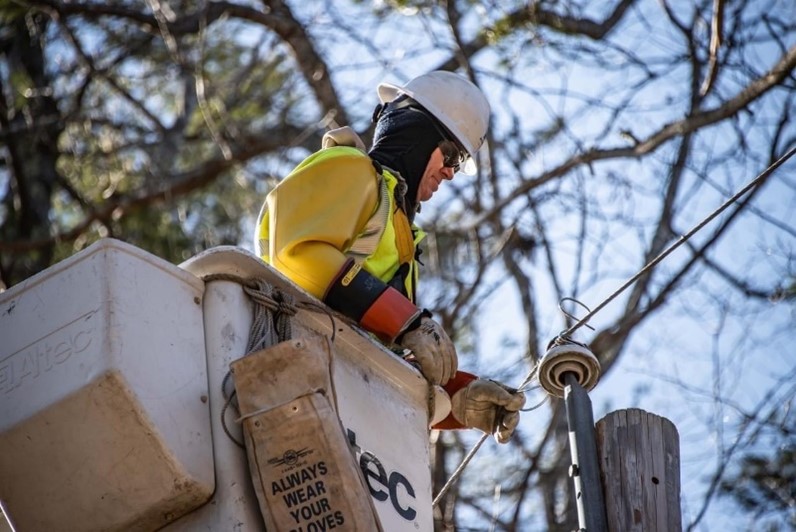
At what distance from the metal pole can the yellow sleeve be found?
678mm

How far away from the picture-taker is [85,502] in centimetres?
339

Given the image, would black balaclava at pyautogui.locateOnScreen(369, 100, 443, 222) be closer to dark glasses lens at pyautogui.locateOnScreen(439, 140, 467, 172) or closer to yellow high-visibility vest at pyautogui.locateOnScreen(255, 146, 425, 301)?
dark glasses lens at pyautogui.locateOnScreen(439, 140, 467, 172)

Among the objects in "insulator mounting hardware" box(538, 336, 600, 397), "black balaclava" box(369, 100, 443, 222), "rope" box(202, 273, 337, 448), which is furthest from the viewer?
"black balaclava" box(369, 100, 443, 222)

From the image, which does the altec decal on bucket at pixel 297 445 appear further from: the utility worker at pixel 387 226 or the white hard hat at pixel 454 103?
the white hard hat at pixel 454 103

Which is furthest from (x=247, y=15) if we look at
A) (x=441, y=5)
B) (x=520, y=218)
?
(x=520, y=218)

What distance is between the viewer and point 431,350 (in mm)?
4137

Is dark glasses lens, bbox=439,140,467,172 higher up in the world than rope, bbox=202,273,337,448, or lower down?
higher up

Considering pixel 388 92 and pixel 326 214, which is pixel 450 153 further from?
pixel 326 214

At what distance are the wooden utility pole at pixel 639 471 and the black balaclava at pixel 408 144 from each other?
104cm

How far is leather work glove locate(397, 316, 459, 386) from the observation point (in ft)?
13.5

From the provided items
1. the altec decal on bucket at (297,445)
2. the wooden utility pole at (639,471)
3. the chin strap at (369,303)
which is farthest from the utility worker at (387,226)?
the altec decal on bucket at (297,445)

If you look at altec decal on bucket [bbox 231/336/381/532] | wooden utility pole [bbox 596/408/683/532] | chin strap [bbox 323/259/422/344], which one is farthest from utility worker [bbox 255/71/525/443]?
altec decal on bucket [bbox 231/336/381/532]

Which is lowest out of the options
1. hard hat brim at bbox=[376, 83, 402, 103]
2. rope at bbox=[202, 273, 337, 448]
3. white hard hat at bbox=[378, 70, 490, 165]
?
rope at bbox=[202, 273, 337, 448]

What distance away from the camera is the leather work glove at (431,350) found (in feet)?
13.5
